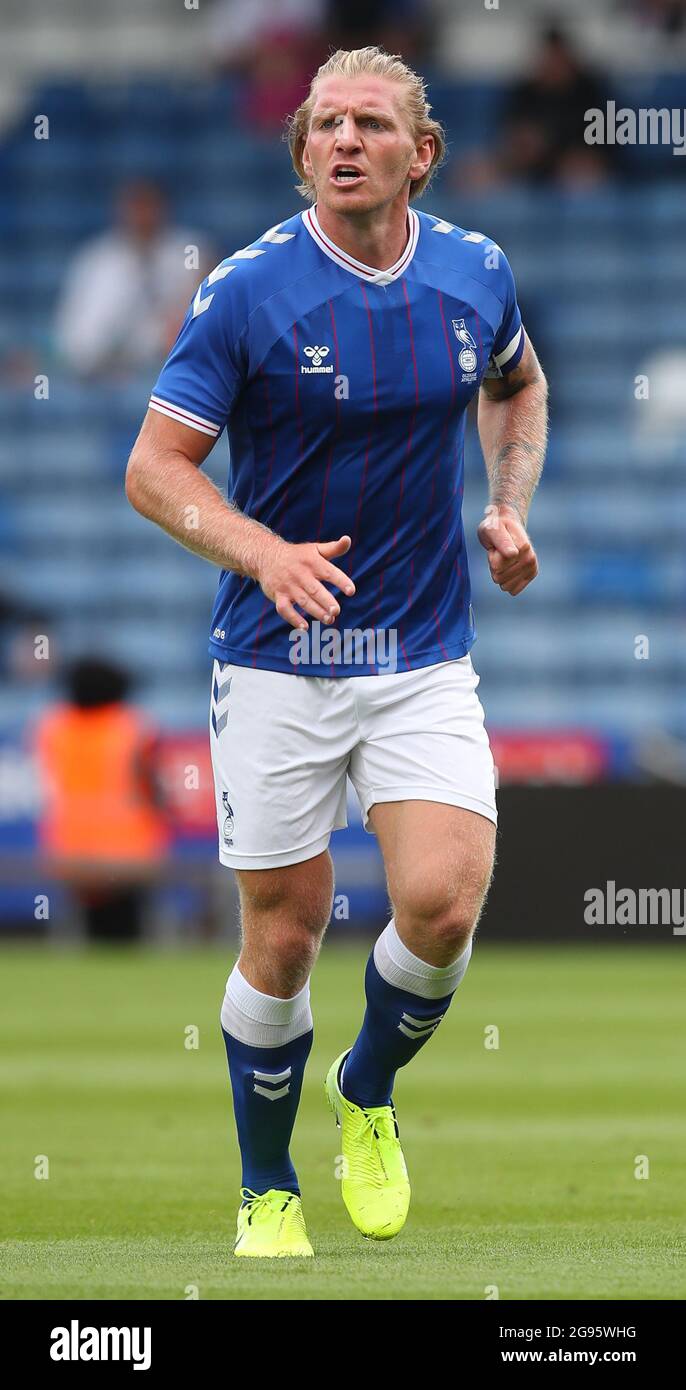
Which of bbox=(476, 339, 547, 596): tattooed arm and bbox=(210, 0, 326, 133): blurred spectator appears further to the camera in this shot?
bbox=(210, 0, 326, 133): blurred spectator

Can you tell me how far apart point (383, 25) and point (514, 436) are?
14585 millimetres

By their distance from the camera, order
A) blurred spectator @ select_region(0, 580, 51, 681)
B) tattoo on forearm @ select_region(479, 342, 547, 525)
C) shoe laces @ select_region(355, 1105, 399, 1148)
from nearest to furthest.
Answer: shoe laces @ select_region(355, 1105, 399, 1148)
tattoo on forearm @ select_region(479, 342, 547, 525)
blurred spectator @ select_region(0, 580, 51, 681)

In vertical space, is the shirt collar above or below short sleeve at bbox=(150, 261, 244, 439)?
above

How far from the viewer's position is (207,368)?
515 cm

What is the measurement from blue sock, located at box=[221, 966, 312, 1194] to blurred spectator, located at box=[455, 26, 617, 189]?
14600 millimetres

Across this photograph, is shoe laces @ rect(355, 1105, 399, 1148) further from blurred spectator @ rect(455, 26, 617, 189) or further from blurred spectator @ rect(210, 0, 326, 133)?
blurred spectator @ rect(210, 0, 326, 133)

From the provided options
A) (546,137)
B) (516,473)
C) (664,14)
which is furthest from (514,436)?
(664,14)

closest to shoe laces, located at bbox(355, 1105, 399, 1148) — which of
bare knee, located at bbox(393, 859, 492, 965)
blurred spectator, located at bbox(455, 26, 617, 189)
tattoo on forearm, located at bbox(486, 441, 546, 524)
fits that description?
bare knee, located at bbox(393, 859, 492, 965)

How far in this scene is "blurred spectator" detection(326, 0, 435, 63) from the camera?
1934 cm

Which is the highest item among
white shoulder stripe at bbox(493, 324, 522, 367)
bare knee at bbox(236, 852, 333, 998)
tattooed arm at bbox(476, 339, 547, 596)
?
white shoulder stripe at bbox(493, 324, 522, 367)

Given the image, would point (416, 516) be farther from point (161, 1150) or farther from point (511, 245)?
point (511, 245)

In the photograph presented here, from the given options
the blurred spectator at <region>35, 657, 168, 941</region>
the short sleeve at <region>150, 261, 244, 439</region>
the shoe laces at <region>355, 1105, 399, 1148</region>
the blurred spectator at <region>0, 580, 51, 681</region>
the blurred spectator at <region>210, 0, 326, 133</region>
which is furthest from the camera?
the blurred spectator at <region>210, 0, 326, 133</region>

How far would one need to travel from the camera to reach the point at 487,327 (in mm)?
5461

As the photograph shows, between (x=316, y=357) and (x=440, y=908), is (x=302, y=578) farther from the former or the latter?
(x=440, y=908)
